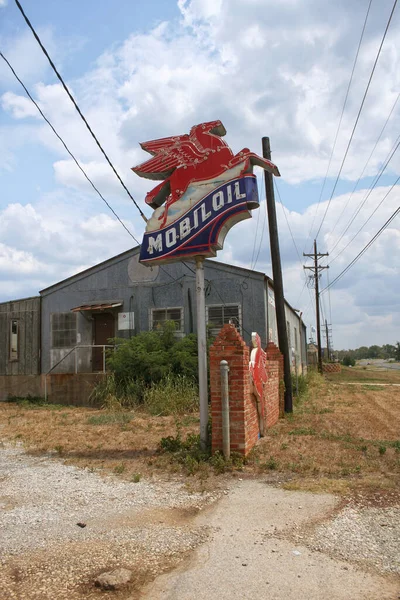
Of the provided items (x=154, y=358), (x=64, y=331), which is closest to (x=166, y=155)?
(x=154, y=358)

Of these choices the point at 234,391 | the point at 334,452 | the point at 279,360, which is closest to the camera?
the point at 234,391

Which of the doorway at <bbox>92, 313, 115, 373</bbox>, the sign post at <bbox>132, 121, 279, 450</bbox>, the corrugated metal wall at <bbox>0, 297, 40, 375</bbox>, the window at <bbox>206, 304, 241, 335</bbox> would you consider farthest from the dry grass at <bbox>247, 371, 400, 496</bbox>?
the corrugated metal wall at <bbox>0, 297, 40, 375</bbox>

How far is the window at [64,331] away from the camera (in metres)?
19.4

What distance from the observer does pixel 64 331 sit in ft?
64.1

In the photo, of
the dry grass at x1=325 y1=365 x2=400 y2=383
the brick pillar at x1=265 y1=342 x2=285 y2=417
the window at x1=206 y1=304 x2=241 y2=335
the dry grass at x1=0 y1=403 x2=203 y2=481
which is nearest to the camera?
the dry grass at x1=0 y1=403 x2=203 y2=481

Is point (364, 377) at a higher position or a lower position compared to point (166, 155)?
lower

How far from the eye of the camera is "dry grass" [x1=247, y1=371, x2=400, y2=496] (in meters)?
6.27

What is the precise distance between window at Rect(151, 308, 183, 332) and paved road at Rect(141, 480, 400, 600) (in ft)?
42.9

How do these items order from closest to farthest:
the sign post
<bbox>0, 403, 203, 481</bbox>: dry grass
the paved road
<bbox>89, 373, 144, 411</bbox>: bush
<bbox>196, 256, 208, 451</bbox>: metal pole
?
the paved road, <bbox>0, 403, 203, 481</bbox>: dry grass, <bbox>196, 256, 208, 451</bbox>: metal pole, the sign post, <bbox>89, 373, 144, 411</bbox>: bush

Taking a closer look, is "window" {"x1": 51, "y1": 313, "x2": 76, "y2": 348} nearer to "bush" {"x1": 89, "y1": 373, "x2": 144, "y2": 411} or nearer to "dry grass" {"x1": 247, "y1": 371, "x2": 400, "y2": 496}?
"bush" {"x1": 89, "y1": 373, "x2": 144, "y2": 411}

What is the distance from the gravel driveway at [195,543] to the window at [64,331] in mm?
13208

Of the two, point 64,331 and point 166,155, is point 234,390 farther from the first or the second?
point 64,331

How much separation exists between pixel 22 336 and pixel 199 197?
13824 mm

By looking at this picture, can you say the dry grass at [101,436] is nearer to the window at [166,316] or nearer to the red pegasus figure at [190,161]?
the red pegasus figure at [190,161]
